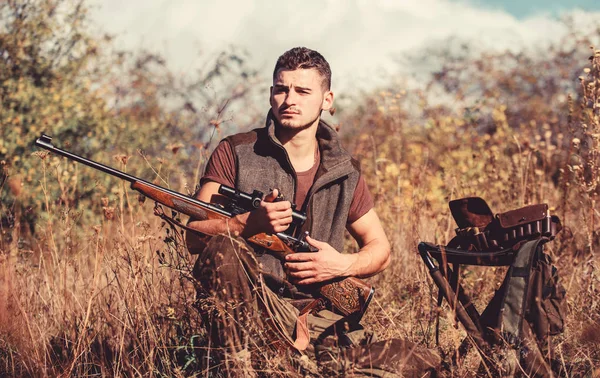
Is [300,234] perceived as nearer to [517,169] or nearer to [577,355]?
[577,355]

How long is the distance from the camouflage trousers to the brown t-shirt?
2.11ft

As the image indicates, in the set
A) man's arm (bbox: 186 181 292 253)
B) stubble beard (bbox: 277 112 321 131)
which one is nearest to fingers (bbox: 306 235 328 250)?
man's arm (bbox: 186 181 292 253)

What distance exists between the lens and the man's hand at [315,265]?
11.6ft

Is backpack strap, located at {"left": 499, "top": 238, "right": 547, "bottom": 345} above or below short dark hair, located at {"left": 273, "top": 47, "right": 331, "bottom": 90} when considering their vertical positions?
below

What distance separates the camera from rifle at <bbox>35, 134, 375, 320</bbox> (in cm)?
353

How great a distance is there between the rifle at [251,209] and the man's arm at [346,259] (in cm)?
5

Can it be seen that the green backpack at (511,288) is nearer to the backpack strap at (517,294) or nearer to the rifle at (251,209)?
the backpack strap at (517,294)

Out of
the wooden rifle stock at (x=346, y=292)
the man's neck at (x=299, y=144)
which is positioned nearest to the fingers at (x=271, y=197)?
the wooden rifle stock at (x=346, y=292)

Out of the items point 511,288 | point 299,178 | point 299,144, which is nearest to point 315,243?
point 299,178

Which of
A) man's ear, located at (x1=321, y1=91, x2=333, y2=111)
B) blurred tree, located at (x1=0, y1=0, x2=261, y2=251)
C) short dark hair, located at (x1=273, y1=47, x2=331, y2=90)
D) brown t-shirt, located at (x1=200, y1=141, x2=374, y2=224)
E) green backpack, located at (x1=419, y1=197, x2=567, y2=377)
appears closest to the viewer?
A: green backpack, located at (x1=419, y1=197, x2=567, y2=377)

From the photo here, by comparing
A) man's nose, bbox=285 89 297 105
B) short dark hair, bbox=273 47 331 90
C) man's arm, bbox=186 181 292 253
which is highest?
short dark hair, bbox=273 47 331 90

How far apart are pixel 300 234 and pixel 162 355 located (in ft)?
3.05

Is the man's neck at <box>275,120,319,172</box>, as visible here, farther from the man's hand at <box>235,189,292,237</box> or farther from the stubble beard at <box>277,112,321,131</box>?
the man's hand at <box>235,189,292,237</box>

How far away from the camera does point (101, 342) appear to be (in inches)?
149
